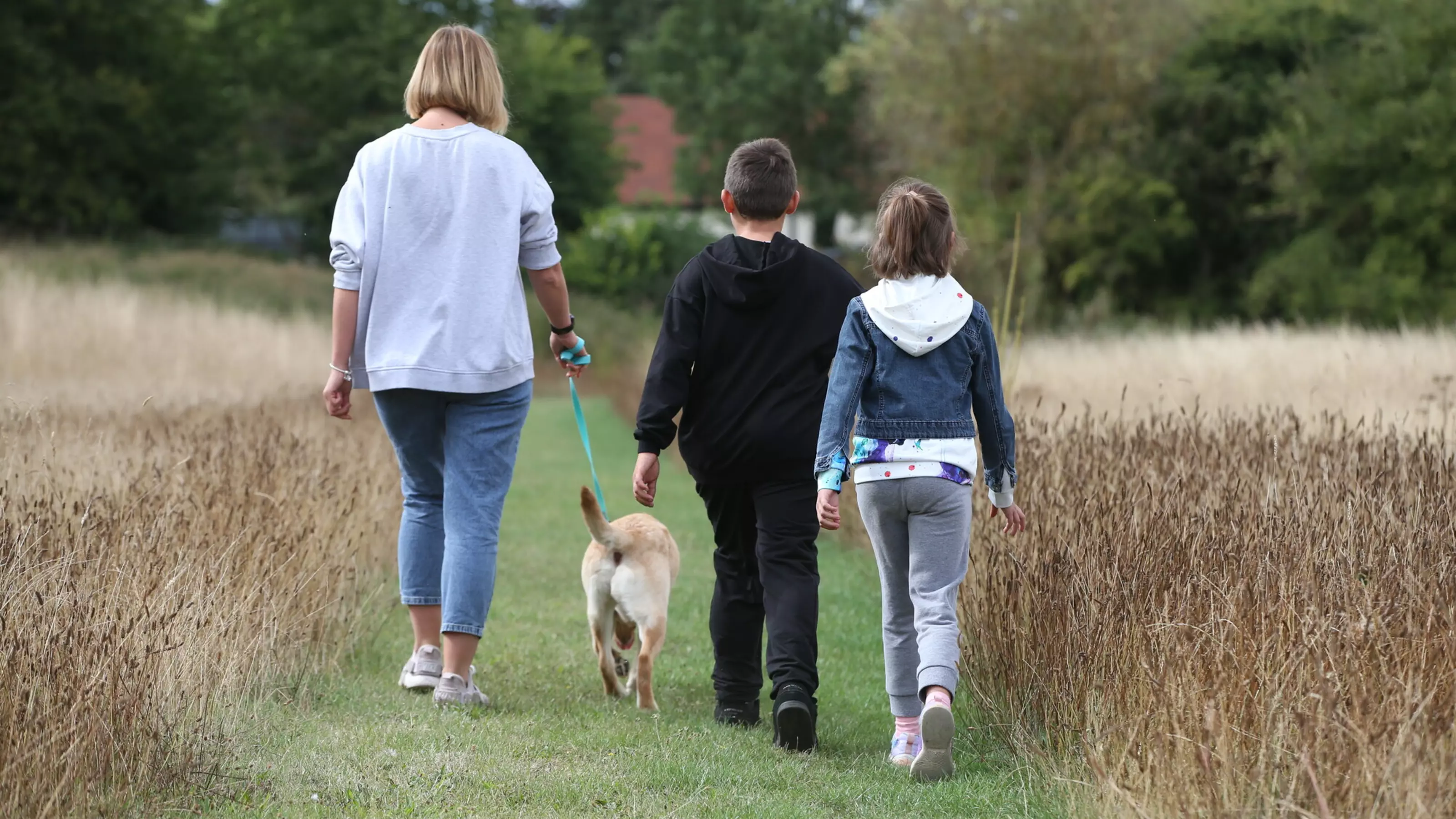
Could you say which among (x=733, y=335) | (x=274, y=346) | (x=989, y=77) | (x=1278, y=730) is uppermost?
(x=989, y=77)

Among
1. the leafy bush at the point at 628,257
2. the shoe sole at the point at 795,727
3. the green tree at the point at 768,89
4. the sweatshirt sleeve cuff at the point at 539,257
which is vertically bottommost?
the leafy bush at the point at 628,257

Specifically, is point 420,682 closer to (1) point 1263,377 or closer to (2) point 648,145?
(1) point 1263,377

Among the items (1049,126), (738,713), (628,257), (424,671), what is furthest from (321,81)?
(738,713)

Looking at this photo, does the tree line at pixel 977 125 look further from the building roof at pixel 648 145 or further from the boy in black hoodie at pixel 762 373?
the boy in black hoodie at pixel 762 373

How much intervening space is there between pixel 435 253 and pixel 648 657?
1673 millimetres

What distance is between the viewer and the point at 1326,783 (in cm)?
318

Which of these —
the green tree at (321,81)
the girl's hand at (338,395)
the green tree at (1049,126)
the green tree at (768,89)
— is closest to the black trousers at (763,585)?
the girl's hand at (338,395)

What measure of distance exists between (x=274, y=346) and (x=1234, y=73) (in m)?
21.3

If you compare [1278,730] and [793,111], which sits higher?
[793,111]

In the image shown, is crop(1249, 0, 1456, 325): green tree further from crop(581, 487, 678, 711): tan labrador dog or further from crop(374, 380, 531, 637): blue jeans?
crop(374, 380, 531, 637): blue jeans

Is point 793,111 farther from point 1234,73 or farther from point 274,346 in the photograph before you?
point 274,346

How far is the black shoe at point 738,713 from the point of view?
5355mm

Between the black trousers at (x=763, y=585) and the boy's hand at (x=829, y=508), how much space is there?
2.00ft

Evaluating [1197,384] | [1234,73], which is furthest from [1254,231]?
[1197,384]
